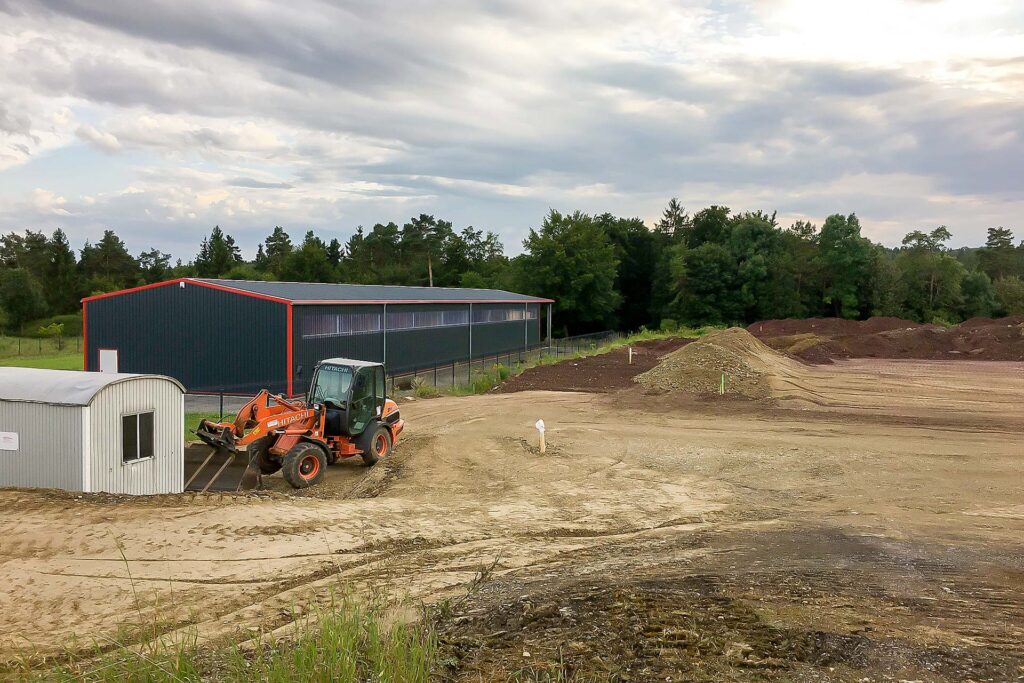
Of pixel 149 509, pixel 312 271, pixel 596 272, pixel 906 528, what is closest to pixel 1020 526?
pixel 906 528

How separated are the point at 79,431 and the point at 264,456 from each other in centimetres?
391

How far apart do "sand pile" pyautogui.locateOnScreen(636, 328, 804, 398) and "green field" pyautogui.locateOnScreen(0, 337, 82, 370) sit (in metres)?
29.6

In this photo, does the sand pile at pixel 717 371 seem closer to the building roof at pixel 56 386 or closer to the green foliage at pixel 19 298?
the building roof at pixel 56 386

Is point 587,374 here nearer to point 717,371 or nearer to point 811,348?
point 717,371

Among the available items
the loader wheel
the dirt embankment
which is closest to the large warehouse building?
the loader wheel

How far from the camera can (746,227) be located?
73.8 meters

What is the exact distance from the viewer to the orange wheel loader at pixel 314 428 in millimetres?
15391

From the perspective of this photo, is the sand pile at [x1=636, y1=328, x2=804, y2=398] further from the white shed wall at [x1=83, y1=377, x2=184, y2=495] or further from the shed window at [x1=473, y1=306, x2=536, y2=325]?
the white shed wall at [x1=83, y1=377, x2=184, y2=495]

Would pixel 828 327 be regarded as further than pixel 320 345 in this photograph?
Yes

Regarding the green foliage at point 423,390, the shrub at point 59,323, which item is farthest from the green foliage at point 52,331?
the green foliage at point 423,390

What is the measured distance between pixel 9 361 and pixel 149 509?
38.0 m

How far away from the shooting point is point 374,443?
687 inches

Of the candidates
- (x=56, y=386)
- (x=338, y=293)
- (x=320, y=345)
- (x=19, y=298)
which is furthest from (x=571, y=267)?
(x=56, y=386)

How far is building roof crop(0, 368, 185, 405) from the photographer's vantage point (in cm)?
1295
